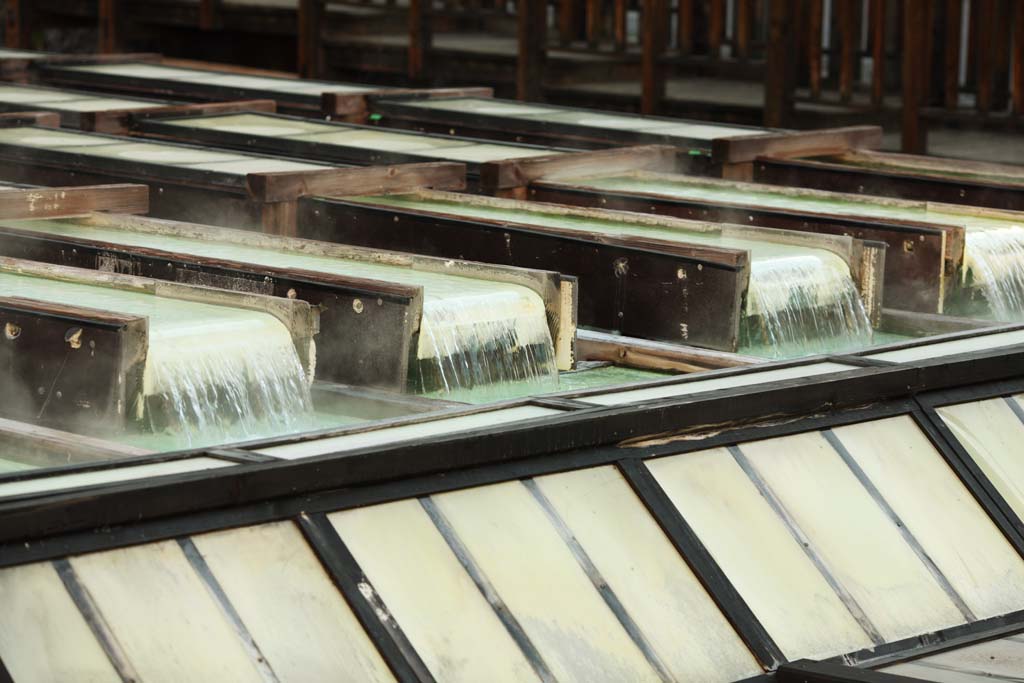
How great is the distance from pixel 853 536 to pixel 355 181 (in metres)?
4.04

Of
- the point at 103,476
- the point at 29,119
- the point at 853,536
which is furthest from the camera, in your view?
the point at 29,119

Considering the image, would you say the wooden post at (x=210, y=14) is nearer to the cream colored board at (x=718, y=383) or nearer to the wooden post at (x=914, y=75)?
the wooden post at (x=914, y=75)

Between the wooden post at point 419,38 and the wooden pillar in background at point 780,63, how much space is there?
332cm

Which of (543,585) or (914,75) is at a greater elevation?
(914,75)

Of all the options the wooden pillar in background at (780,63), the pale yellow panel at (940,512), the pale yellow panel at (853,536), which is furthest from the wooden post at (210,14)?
the pale yellow panel at (853,536)

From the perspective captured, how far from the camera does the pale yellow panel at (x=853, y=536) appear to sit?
528 centimetres

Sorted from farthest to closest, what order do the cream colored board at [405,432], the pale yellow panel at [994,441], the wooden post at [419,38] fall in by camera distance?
the wooden post at [419,38]
the pale yellow panel at [994,441]
the cream colored board at [405,432]

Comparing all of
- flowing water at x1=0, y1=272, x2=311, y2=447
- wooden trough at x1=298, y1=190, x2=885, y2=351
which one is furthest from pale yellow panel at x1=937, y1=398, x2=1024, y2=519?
flowing water at x1=0, y1=272, x2=311, y2=447

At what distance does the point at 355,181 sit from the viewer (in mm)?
8852

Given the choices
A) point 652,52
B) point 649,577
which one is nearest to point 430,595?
point 649,577

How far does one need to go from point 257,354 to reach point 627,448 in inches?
72.8

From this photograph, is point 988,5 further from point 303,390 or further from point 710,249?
point 303,390

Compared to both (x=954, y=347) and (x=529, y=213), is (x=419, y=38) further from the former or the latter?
(x=954, y=347)

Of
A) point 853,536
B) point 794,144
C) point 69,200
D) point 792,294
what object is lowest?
point 853,536
